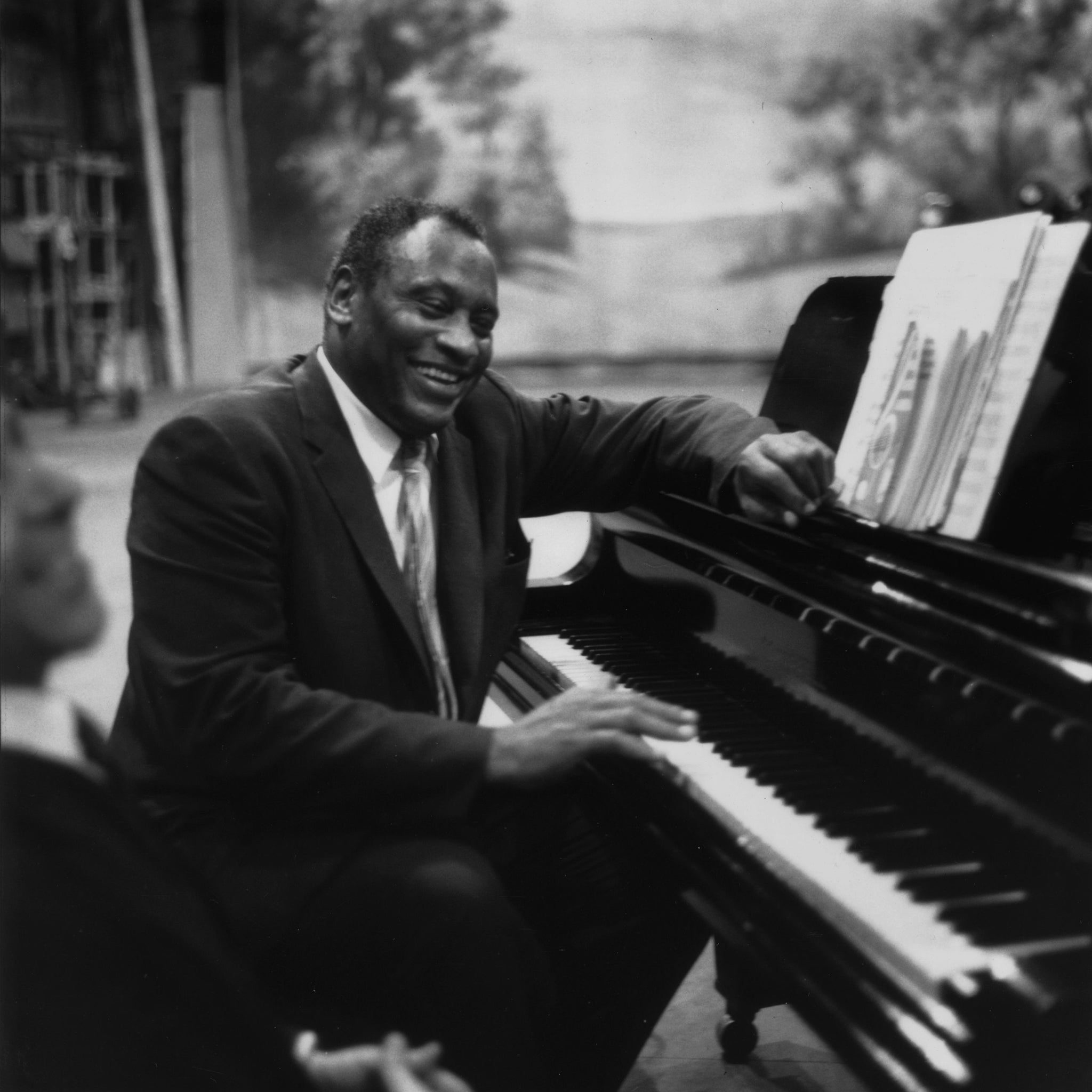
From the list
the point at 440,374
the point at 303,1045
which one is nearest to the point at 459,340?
the point at 440,374

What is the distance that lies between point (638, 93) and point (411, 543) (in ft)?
24.4

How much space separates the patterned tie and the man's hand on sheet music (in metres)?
0.47

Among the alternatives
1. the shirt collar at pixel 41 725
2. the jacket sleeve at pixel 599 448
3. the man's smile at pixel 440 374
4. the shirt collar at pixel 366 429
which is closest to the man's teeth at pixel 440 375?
the man's smile at pixel 440 374

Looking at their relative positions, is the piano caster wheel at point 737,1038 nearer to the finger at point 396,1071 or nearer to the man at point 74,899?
the finger at point 396,1071

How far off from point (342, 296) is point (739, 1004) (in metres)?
1.51

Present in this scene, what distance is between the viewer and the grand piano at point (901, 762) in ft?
3.40

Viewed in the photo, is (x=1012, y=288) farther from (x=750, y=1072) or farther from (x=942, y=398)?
(x=750, y=1072)

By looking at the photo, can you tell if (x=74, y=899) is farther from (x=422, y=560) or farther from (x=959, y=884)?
(x=422, y=560)

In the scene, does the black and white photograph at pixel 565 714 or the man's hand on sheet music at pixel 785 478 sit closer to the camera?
the black and white photograph at pixel 565 714

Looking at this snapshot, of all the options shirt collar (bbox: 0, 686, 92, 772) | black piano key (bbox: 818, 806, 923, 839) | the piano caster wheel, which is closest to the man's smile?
black piano key (bbox: 818, 806, 923, 839)

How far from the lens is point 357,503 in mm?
1699

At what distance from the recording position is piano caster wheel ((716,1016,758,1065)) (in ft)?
7.75

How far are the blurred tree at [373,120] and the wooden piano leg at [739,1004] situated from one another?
6.98 m

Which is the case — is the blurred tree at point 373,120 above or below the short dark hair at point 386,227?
above
